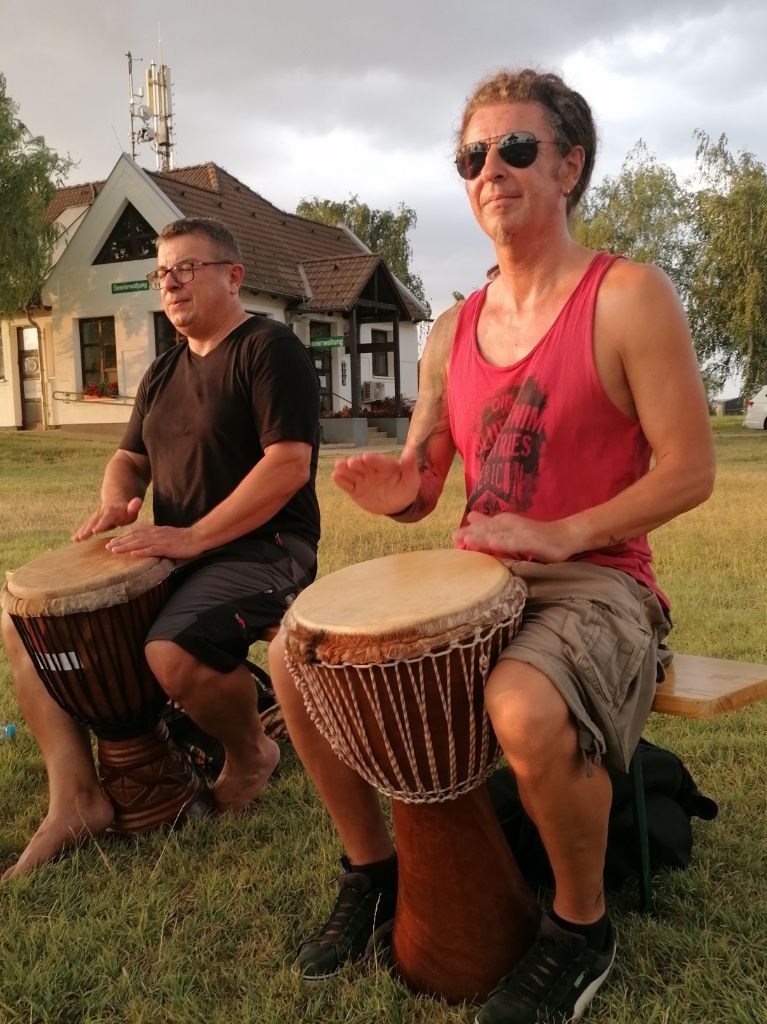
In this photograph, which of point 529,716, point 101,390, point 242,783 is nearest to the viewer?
point 529,716

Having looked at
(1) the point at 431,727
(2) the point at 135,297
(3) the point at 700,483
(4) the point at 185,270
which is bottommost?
(1) the point at 431,727

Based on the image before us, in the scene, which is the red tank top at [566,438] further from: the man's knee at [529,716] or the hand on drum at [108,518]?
the hand on drum at [108,518]

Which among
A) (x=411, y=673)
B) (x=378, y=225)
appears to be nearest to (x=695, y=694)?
(x=411, y=673)

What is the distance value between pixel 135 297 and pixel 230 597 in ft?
64.0

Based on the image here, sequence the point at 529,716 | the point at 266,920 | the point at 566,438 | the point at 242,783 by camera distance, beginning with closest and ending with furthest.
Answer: the point at 529,716 < the point at 566,438 < the point at 266,920 < the point at 242,783

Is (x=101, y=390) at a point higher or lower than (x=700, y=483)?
lower

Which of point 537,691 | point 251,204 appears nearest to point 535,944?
point 537,691

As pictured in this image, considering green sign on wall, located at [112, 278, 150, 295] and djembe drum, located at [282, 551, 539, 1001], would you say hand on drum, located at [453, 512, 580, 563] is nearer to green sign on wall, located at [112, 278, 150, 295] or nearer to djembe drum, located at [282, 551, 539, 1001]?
djembe drum, located at [282, 551, 539, 1001]

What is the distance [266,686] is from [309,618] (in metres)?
1.85

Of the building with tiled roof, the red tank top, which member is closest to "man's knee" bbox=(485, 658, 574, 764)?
the red tank top

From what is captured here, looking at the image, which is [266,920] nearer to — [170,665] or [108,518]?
[170,665]

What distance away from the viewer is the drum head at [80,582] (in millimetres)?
2693

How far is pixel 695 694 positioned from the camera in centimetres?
209

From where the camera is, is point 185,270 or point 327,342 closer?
point 185,270
